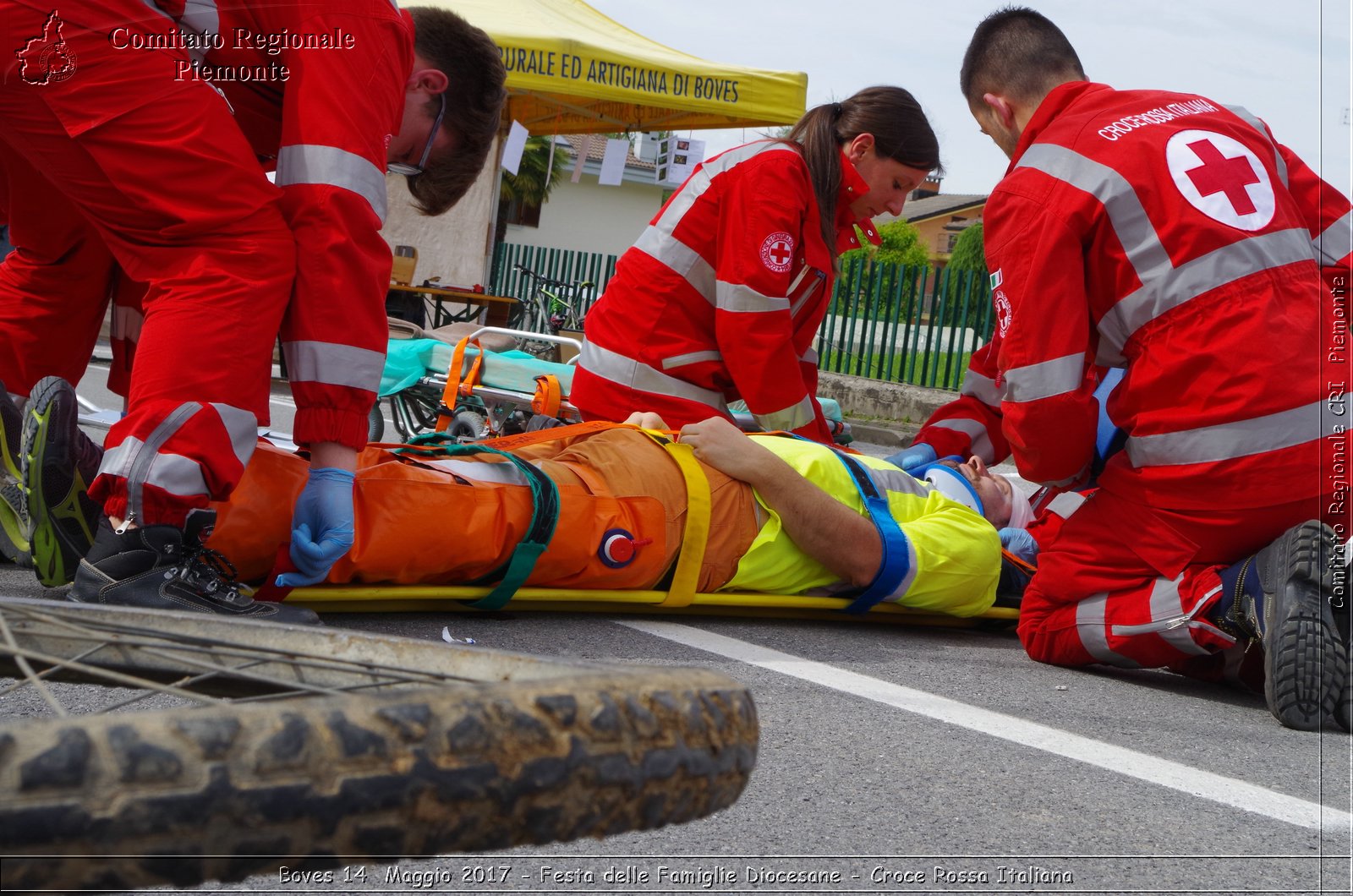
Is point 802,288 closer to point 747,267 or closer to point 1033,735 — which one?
point 747,267

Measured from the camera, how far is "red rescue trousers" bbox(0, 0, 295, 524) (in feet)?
7.68

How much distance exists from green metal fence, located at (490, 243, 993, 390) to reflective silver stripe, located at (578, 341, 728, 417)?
693cm

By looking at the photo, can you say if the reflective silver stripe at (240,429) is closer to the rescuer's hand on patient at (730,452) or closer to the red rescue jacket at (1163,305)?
the rescuer's hand on patient at (730,452)

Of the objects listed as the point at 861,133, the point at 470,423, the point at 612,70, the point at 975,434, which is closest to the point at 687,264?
the point at 861,133

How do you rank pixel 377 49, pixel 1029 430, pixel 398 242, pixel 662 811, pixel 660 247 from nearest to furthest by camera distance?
pixel 662 811 → pixel 377 49 → pixel 1029 430 → pixel 660 247 → pixel 398 242

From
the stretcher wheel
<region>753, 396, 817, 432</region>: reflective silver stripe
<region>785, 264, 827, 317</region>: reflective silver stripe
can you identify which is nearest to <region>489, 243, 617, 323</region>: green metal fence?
the stretcher wheel

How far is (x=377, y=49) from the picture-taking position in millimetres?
2652

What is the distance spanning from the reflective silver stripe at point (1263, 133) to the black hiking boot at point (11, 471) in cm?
288

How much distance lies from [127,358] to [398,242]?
35.2ft

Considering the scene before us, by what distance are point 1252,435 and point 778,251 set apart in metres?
1.79

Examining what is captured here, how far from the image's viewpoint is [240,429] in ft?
7.97

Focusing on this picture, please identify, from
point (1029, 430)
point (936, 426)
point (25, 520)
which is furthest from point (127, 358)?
point (936, 426)

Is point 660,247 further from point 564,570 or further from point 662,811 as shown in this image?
point 662,811

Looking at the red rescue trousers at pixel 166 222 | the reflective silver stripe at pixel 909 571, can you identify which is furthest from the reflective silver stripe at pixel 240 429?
the reflective silver stripe at pixel 909 571
